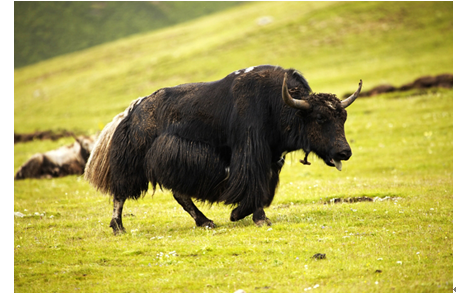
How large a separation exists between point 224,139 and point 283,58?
4090 centimetres

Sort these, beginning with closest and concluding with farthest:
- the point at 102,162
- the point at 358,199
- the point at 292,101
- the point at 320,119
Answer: the point at 292,101 → the point at 320,119 → the point at 102,162 → the point at 358,199

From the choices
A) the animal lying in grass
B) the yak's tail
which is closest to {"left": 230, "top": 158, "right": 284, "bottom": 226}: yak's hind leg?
the yak's tail

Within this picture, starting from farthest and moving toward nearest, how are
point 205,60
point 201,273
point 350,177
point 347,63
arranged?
point 205,60 → point 347,63 → point 350,177 → point 201,273

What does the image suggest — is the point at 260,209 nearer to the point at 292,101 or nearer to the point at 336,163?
the point at 336,163

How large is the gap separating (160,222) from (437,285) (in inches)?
266

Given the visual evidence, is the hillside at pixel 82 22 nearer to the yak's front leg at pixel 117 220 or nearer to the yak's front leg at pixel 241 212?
the yak's front leg at pixel 117 220

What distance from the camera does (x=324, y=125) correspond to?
978 centimetres

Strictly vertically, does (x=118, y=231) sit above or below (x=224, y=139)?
below

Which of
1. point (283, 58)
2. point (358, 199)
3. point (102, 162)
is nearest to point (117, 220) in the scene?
point (102, 162)

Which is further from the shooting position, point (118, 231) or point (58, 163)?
point (58, 163)

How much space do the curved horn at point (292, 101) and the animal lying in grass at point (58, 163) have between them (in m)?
13.7

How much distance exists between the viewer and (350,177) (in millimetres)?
17797

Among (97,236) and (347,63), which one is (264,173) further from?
(347,63)

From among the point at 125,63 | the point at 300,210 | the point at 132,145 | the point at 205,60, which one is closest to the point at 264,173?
the point at 300,210
